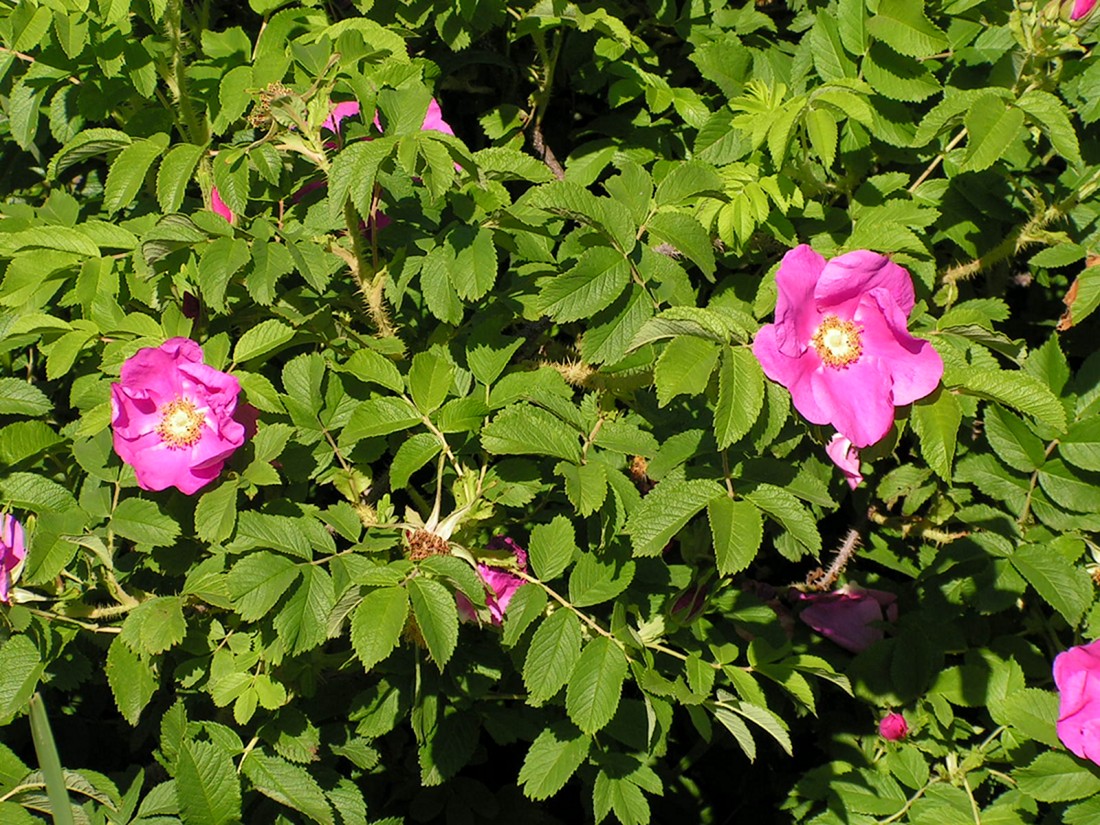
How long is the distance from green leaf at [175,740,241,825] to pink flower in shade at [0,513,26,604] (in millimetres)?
399

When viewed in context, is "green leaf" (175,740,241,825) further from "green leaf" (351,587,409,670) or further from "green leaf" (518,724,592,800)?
"green leaf" (518,724,592,800)

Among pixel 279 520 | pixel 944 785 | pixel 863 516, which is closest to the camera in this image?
pixel 279 520

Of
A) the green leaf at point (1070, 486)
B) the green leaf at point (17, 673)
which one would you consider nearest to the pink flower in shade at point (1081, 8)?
the green leaf at point (1070, 486)

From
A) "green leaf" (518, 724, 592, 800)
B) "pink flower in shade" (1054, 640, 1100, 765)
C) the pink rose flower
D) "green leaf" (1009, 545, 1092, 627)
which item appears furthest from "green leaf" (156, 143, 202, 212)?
"pink flower in shade" (1054, 640, 1100, 765)

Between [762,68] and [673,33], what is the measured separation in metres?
0.42

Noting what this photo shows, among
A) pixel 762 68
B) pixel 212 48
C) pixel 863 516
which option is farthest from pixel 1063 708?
pixel 212 48

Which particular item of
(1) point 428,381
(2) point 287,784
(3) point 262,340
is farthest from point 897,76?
(2) point 287,784

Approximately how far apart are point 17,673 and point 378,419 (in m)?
0.73

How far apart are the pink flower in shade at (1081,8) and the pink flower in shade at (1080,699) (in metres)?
1.09

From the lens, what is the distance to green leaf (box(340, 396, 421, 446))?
1.82 meters

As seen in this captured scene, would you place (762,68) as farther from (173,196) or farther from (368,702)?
(368,702)

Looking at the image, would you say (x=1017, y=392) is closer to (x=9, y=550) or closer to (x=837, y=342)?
(x=837, y=342)

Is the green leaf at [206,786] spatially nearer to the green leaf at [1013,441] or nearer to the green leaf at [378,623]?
the green leaf at [378,623]

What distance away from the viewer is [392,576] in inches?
64.9
